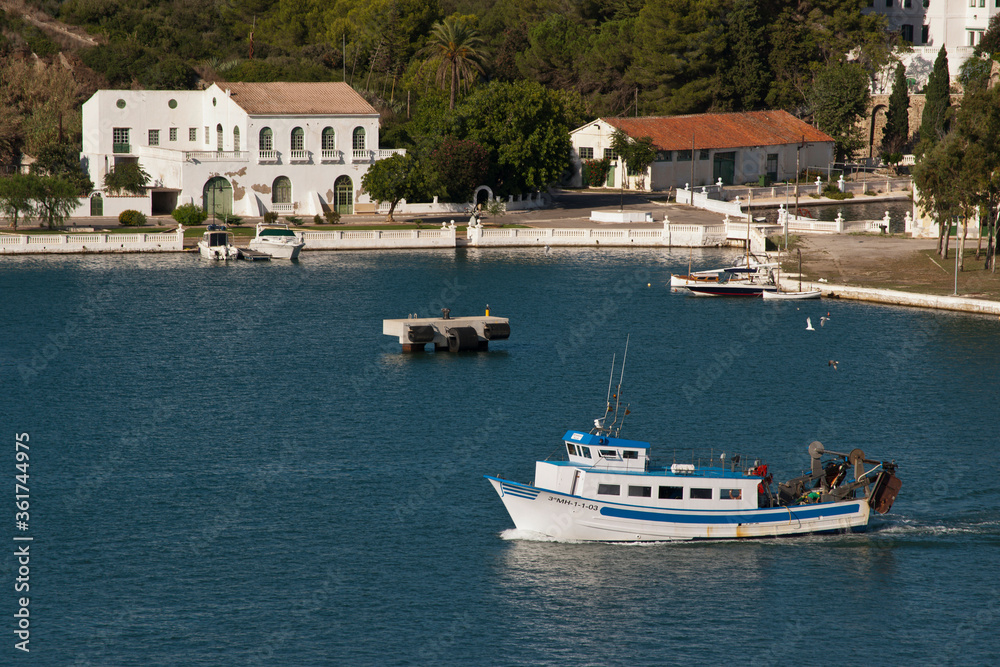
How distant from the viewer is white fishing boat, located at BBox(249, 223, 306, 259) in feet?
372

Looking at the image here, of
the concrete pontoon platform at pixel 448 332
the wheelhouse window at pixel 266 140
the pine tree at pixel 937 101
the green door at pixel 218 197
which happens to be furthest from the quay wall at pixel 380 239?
the pine tree at pixel 937 101

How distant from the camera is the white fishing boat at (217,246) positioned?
365 ft

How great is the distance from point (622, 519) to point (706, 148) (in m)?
112

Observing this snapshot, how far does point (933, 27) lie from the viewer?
185 metres

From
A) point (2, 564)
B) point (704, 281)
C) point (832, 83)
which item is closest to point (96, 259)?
point (704, 281)

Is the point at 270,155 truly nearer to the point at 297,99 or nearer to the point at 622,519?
the point at 297,99

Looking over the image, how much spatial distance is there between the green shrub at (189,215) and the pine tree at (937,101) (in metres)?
88.5

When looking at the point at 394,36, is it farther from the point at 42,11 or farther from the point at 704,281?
the point at 704,281

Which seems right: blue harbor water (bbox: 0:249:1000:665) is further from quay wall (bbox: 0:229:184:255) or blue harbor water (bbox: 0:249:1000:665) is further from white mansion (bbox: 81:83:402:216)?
white mansion (bbox: 81:83:402:216)

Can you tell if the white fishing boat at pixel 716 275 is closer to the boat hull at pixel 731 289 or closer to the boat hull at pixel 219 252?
the boat hull at pixel 731 289

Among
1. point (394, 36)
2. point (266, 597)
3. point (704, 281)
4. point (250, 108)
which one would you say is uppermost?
point (394, 36)

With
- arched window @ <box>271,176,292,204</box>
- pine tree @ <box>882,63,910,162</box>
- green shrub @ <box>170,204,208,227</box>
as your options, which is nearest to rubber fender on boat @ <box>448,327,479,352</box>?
green shrub @ <box>170,204,208,227</box>

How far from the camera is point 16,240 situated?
11138 cm

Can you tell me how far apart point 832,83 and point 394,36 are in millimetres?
61444
